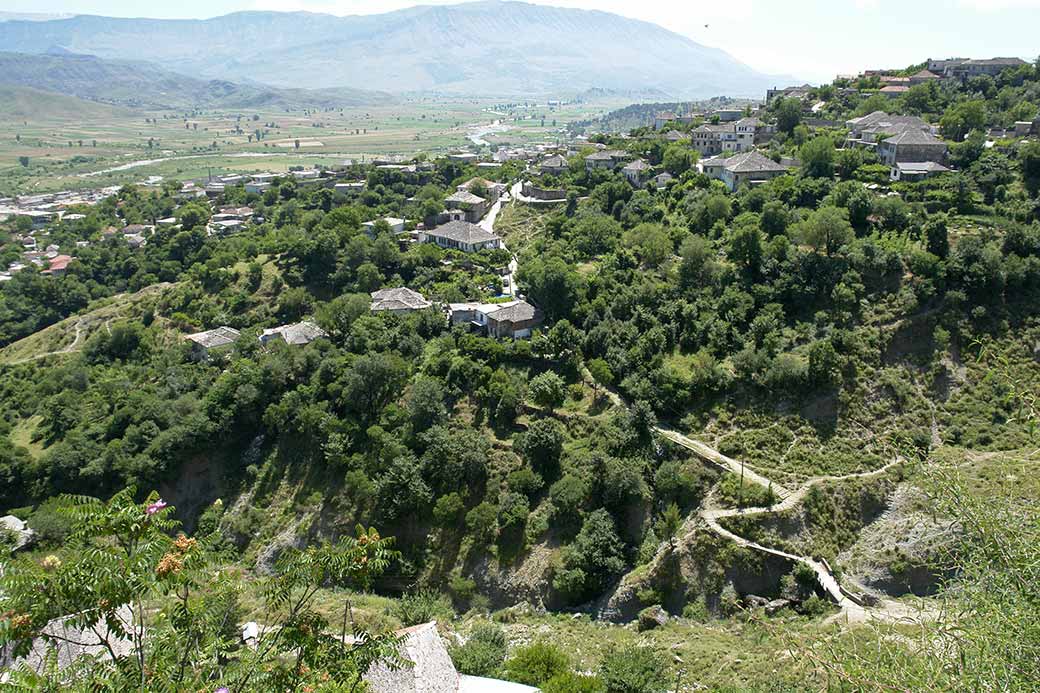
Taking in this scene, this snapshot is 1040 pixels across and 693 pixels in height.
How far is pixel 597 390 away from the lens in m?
31.4

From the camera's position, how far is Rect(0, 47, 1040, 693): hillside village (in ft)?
80.0

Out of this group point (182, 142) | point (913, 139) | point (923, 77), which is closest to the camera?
point (913, 139)

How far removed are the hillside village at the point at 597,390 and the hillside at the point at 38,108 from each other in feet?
595

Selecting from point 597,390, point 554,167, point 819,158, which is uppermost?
point 819,158

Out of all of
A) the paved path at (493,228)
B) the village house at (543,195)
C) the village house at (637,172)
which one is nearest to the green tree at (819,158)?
the village house at (637,172)

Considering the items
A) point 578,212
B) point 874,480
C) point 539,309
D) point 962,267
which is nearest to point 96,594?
point 874,480

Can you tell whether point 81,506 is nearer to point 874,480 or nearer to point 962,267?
point 874,480

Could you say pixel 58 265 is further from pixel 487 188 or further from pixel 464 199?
pixel 487 188

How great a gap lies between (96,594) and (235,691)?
2.10m

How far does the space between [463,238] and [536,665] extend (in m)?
33.7

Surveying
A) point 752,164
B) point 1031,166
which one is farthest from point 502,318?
point 1031,166

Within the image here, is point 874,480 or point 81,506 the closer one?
point 81,506

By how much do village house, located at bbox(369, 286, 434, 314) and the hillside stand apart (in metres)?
204

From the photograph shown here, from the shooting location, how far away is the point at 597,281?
121ft
